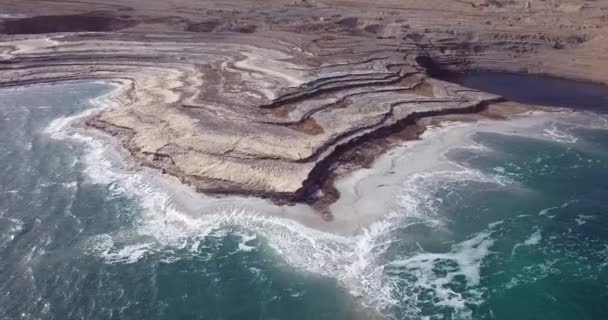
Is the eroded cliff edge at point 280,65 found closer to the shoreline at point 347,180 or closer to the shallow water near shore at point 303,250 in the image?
the shoreline at point 347,180

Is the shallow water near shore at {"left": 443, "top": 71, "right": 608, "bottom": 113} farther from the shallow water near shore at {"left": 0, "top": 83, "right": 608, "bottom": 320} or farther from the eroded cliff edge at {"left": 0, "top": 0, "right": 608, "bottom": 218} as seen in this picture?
the shallow water near shore at {"left": 0, "top": 83, "right": 608, "bottom": 320}

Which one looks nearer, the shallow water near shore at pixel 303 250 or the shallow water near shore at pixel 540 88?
the shallow water near shore at pixel 303 250

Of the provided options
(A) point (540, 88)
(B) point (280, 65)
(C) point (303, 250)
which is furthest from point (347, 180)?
(A) point (540, 88)

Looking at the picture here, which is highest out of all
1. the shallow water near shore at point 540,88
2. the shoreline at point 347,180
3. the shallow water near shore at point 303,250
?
the shallow water near shore at point 540,88

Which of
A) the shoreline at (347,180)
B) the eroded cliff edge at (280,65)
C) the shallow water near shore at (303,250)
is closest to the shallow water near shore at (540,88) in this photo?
the eroded cliff edge at (280,65)

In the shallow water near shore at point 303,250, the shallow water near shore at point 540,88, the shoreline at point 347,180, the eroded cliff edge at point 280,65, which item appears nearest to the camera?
the shallow water near shore at point 303,250

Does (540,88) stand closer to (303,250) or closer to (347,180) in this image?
(347,180)

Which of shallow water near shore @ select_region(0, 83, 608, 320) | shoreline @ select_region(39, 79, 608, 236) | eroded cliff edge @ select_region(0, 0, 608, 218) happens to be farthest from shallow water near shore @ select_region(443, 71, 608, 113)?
shallow water near shore @ select_region(0, 83, 608, 320)
